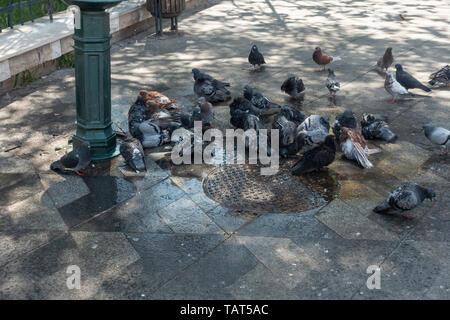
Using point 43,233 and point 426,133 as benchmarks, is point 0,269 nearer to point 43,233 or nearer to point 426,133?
point 43,233

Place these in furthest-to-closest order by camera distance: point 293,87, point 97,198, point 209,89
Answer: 1. point 293,87
2. point 209,89
3. point 97,198

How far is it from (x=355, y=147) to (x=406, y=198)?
56.1 inches

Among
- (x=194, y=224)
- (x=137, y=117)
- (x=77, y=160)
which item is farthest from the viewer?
(x=137, y=117)

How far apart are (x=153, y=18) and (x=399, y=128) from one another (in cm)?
762

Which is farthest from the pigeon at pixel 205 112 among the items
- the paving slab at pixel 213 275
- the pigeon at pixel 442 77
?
the pigeon at pixel 442 77

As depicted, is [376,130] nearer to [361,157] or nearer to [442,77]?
[361,157]

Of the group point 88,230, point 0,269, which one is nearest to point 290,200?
point 88,230

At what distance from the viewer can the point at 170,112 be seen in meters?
7.86

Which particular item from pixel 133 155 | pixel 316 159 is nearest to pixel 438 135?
pixel 316 159

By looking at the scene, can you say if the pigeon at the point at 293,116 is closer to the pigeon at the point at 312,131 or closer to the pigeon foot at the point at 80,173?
the pigeon at the point at 312,131

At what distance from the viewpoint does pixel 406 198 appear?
5.18 meters

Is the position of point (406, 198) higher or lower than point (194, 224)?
higher

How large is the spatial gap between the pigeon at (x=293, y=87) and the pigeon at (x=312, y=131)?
154 cm
